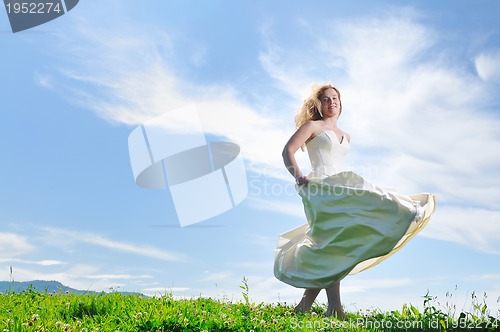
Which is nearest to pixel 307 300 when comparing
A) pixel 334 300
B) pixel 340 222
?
pixel 334 300

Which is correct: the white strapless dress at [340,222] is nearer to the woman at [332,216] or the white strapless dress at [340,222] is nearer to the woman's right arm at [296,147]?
the woman at [332,216]

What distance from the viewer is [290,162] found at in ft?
25.8

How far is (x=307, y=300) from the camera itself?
8062 millimetres

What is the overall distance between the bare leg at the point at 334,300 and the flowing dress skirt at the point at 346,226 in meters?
0.11

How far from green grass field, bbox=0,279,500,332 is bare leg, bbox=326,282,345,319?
7.0 inches

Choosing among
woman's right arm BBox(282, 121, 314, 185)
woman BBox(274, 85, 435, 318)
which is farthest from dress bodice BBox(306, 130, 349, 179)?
woman's right arm BBox(282, 121, 314, 185)

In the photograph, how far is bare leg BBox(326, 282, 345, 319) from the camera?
25.2 ft

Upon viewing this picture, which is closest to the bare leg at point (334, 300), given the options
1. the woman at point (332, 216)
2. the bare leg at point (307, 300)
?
the woman at point (332, 216)

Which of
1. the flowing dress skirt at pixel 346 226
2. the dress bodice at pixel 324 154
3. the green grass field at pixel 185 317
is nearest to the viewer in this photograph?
the green grass field at pixel 185 317

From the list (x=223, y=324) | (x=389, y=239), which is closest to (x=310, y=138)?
(x=389, y=239)

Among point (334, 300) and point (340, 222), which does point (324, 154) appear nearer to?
point (340, 222)

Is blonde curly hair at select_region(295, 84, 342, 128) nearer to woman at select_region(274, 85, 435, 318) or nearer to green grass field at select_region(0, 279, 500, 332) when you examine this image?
woman at select_region(274, 85, 435, 318)

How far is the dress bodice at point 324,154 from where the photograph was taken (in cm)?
796

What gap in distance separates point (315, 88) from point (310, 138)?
887 millimetres
